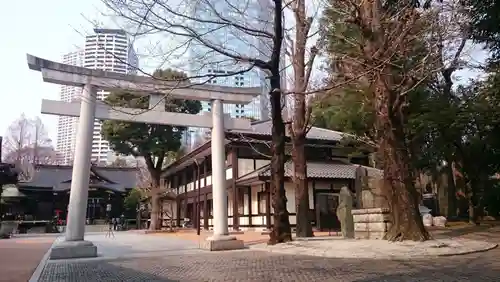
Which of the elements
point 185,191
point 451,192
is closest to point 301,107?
point 451,192

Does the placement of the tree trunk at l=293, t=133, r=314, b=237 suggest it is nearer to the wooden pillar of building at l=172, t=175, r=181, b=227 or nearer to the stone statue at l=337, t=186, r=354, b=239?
the stone statue at l=337, t=186, r=354, b=239

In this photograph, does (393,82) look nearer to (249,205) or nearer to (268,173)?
(268,173)

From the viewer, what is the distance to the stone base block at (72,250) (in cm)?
1155

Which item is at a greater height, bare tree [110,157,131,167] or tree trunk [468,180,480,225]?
bare tree [110,157,131,167]

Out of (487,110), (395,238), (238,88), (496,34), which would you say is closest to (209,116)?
(238,88)

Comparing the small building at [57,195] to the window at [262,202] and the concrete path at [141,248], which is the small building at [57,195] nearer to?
the window at [262,202]

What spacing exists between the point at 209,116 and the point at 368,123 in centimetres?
1188

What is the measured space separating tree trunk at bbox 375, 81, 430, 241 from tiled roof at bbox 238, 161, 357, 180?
9.54 metres

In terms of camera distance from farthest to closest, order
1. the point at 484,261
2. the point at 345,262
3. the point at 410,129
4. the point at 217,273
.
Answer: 1. the point at 410,129
2. the point at 345,262
3. the point at 484,261
4. the point at 217,273

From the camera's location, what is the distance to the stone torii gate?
11.9 meters

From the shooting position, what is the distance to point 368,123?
911 inches

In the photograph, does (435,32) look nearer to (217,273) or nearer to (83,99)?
(217,273)

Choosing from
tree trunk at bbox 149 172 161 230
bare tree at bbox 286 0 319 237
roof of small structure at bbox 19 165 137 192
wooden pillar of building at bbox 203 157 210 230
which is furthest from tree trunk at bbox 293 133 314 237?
roof of small structure at bbox 19 165 137 192

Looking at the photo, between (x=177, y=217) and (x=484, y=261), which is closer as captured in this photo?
(x=484, y=261)
